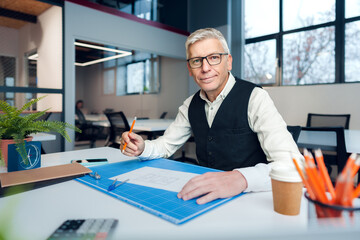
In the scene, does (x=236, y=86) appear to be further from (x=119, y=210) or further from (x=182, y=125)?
(x=119, y=210)

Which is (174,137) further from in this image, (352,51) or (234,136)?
(352,51)

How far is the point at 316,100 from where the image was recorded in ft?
12.6

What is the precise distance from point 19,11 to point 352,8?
483cm

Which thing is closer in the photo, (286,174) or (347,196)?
(347,196)

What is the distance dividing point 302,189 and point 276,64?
13.9 ft

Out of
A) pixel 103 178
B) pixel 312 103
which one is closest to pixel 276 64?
pixel 312 103

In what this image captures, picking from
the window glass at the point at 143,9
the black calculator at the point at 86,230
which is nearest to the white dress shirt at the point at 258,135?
the black calculator at the point at 86,230

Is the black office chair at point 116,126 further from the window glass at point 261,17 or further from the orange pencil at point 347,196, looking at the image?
the orange pencil at point 347,196

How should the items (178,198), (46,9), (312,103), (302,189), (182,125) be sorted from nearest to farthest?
(302,189), (178,198), (182,125), (46,9), (312,103)

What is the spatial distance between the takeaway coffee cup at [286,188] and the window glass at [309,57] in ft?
13.0

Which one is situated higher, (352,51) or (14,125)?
(352,51)

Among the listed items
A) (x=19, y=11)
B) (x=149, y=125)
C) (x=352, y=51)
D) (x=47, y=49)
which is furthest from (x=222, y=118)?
(x=19, y=11)

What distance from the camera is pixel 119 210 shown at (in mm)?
680

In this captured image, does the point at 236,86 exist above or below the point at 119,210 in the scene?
above
